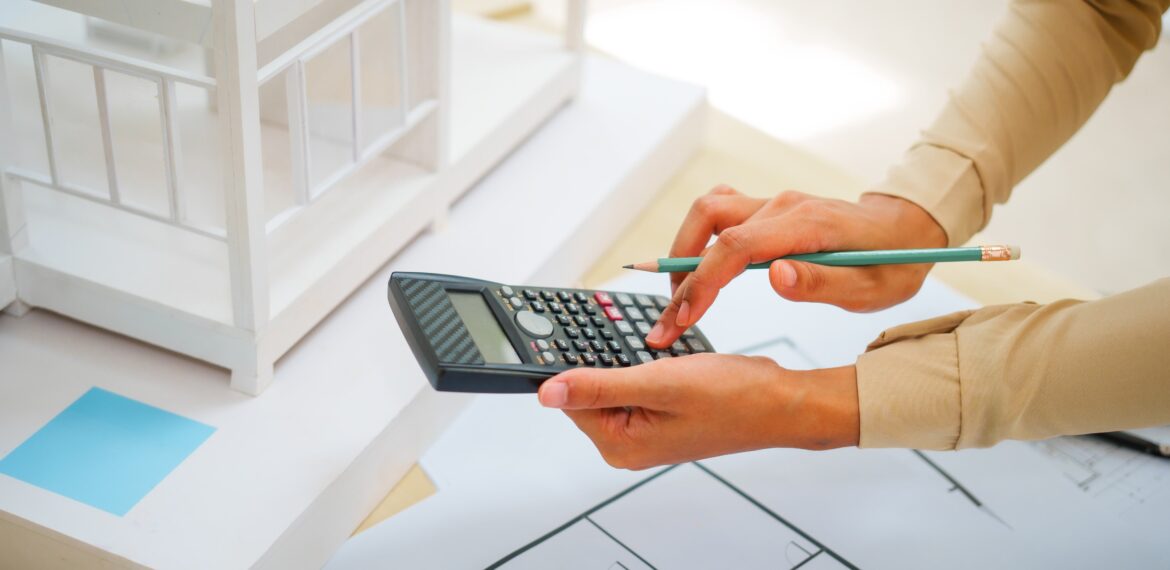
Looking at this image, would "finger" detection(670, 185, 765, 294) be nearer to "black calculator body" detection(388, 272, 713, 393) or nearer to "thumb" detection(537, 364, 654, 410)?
"black calculator body" detection(388, 272, 713, 393)

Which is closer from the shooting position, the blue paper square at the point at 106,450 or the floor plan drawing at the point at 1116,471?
the blue paper square at the point at 106,450

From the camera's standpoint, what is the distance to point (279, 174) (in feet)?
2.37

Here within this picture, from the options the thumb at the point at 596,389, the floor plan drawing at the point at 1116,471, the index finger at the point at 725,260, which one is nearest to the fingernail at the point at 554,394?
the thumb at the point at 596,389

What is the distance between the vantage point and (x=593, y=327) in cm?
59

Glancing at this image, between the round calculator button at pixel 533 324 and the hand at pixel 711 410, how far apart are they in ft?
0.15

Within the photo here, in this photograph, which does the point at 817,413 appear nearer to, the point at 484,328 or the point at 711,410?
the point at 711,410

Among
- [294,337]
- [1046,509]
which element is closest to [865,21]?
[1046,509]

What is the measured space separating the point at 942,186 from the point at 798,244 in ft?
0.50

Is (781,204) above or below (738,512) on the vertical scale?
above

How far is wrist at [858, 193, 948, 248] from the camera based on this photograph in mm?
666

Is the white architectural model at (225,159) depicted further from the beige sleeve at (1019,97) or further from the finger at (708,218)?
the beige sleeve at (1019,97)

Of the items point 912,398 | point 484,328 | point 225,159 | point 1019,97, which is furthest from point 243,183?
point 1019,97

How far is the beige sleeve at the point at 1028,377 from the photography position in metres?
0.52

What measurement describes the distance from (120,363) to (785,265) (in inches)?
15.1
